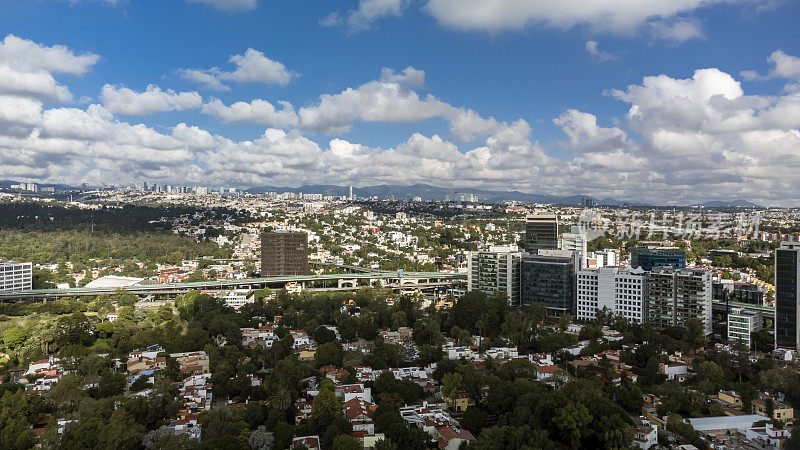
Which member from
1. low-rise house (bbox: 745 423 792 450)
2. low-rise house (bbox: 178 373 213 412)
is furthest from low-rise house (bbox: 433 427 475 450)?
low-rise house (bbox: 745 423 792 450)

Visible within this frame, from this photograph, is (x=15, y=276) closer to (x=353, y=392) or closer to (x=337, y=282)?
(x=337, y=282)

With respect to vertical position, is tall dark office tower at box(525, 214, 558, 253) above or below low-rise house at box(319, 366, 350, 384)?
above

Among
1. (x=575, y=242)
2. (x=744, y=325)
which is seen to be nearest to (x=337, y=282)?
(x=575, y=242)

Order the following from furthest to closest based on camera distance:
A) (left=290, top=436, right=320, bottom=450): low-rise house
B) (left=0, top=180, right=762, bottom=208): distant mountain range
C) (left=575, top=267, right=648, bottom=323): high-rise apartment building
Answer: (left=0, top=180, right=762, bottom=208): distant mountain range < (left=575, top=267, right=648, bottom=323): high-rise apartment building < (left=290, top=436, right=320, bottom=450): low-rise house

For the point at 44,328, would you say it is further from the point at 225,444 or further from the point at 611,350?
the point at 611,350

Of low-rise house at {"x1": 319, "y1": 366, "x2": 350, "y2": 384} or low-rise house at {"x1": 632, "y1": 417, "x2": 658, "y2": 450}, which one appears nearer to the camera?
low-rise house at {"x1": 632, "y1": 417, "x2": 658, "y2": 450}

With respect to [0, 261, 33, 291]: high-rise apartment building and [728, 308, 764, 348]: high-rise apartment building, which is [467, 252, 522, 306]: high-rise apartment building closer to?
[728, 308, 764, 348]: high-rise apartment building

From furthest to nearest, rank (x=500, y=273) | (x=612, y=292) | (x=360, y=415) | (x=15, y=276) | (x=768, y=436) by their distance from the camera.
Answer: (x=15, y=276), (x=500, y=273), (x=612, y=292), (x=360, y=415), (x=768, y=436)
